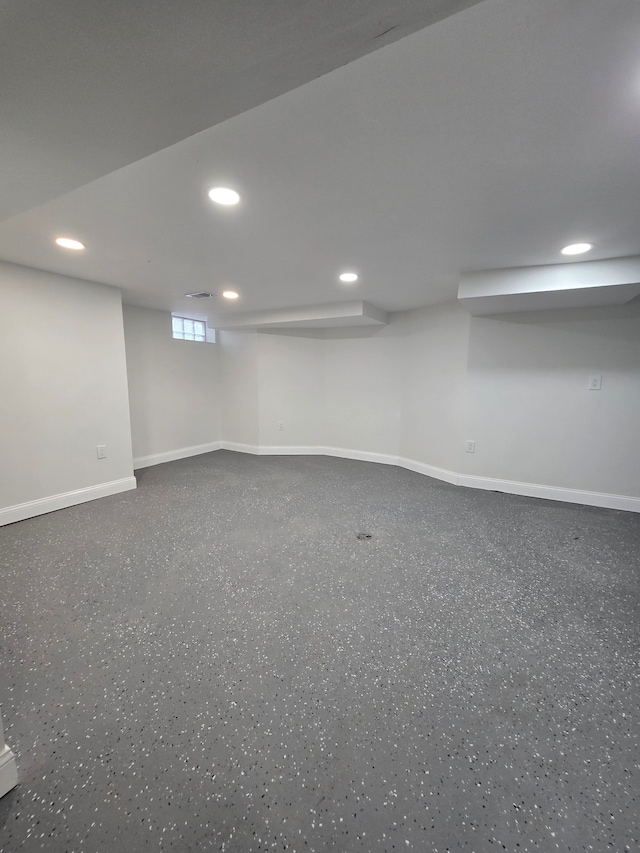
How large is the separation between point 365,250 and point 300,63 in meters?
1.63

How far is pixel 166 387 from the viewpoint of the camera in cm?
469

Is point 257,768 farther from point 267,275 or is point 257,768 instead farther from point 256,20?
point 267,275

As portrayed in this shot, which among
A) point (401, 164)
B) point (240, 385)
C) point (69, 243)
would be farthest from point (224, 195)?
point (240, 385)

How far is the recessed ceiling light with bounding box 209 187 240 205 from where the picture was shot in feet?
5.07

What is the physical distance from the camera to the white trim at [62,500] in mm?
2775

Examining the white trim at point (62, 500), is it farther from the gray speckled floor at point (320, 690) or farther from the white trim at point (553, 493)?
the white trim at point (553, 493)

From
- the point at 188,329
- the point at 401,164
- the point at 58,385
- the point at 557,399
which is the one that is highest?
the point at 401,164

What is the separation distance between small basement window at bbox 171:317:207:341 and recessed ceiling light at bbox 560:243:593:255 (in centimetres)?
457

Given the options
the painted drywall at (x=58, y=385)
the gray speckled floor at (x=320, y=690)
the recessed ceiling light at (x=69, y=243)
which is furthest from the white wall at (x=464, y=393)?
the recessed ceiling light at (x=69, y=243)

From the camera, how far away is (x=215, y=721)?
1.18m

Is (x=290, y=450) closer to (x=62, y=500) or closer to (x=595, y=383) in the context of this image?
(x=62, y=500)

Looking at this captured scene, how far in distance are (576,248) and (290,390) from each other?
12.1ft

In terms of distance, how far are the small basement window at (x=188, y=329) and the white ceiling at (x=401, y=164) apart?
214 cm

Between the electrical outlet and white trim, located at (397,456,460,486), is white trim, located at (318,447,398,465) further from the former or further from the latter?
the electrical outlet
